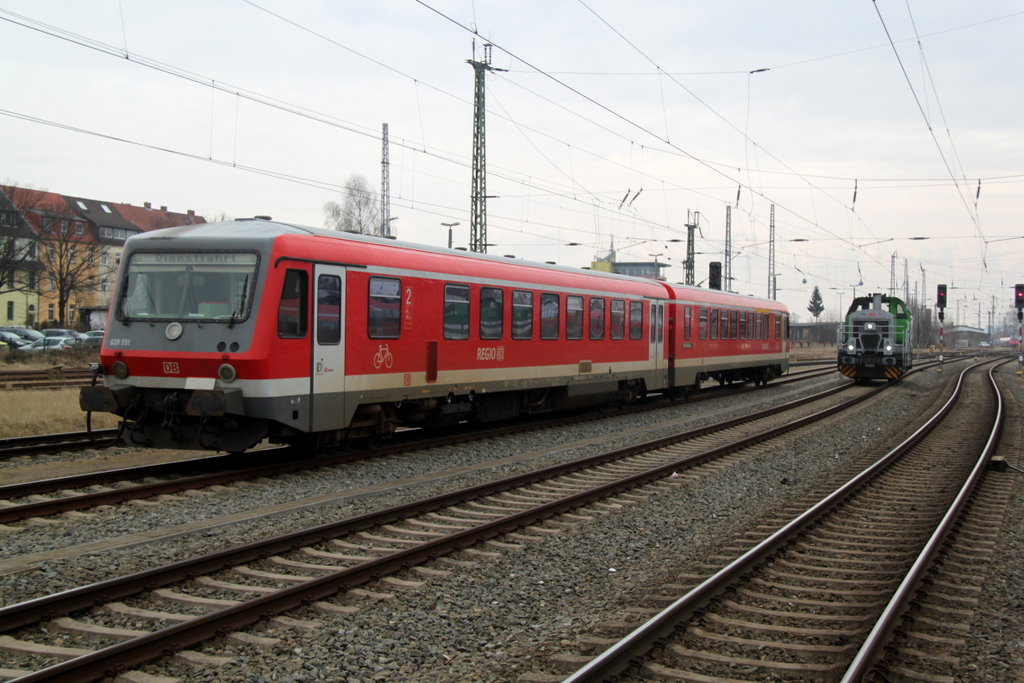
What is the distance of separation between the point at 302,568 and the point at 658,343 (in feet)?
49.8

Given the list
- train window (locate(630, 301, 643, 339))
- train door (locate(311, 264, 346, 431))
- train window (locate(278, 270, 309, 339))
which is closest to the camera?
train window (locate(278, 270, 309, 339))

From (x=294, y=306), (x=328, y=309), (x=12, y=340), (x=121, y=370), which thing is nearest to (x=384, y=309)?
(x=328, y=309)

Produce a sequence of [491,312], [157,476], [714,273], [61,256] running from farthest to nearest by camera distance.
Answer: [61,256]
[714,273]
[491,312]
[157,476]

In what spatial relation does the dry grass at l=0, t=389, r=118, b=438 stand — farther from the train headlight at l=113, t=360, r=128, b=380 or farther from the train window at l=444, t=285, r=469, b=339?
the train window at l=444, t=285, r=469, b=339

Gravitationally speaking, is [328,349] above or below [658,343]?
below

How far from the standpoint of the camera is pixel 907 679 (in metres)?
4.64

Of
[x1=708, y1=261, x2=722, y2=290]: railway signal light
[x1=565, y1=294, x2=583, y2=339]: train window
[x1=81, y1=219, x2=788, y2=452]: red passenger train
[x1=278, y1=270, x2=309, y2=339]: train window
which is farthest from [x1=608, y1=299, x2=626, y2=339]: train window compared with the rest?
[x1=708, y1=261, x2=722, y2=290]: railway signal light

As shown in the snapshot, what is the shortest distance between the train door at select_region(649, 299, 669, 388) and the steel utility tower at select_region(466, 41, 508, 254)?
4810 mm

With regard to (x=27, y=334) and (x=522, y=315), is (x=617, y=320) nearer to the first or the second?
(x=522, y=315)

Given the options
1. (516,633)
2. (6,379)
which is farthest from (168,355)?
(6,379)

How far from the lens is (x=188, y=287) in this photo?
1040 cm

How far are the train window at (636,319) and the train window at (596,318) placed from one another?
153cm

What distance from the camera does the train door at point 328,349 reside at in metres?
10.7

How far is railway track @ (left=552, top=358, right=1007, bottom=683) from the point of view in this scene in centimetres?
480
